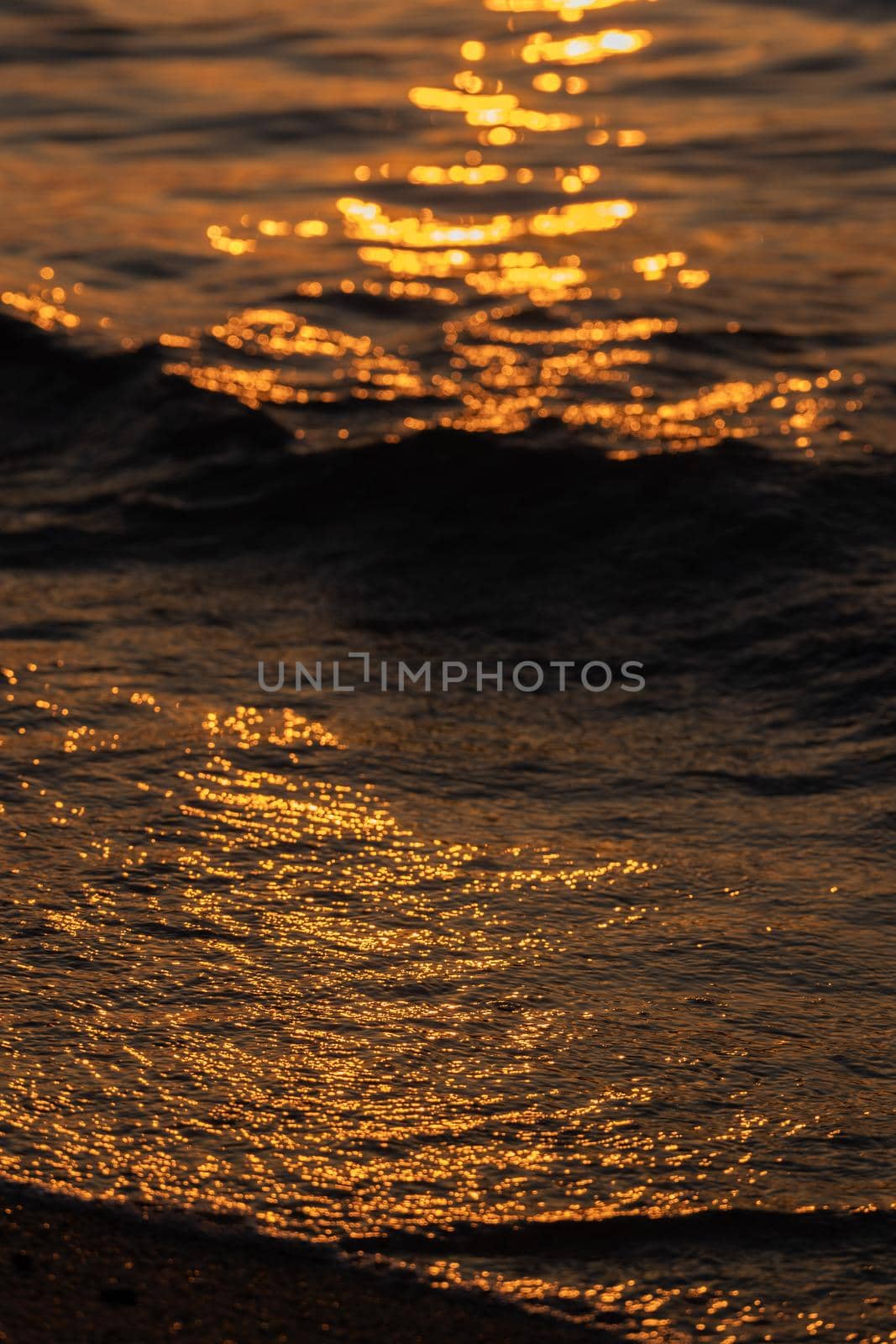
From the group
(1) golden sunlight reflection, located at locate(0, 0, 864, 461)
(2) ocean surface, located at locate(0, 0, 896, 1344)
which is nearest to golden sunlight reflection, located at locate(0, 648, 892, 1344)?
(2) ocean surface, located at locate(0, 0, 896, 1344)

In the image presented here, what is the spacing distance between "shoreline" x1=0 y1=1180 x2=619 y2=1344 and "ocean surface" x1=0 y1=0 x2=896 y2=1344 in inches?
1.6

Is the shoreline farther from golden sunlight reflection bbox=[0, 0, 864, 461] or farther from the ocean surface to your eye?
golden sunlight reflection bbox=[0, 0, 864, 461]

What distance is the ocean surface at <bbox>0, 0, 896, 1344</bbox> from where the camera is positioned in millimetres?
2346

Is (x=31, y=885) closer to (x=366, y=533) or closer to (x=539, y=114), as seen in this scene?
(x=366, y=533)

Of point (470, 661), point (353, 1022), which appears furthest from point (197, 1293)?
point (470, 661)

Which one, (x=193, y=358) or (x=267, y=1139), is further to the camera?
(x=193, y=358)

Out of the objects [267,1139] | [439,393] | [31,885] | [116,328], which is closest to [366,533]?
[439,393]

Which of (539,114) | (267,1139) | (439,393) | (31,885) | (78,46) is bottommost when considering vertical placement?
(267,1139)

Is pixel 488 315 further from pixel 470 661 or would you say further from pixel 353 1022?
pixel 353 1022

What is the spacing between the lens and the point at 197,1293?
6.89ft

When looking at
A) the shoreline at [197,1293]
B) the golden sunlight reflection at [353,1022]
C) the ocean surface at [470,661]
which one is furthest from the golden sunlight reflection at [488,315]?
the shoreline at [197,1293]

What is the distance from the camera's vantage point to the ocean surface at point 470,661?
7.70 ft

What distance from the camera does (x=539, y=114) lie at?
8.44 m

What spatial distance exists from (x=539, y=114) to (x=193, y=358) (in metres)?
3.30
